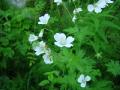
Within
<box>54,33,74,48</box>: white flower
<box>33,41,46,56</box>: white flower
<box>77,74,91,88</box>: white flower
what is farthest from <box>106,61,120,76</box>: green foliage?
<box>33,41,46,56</box>: white flower

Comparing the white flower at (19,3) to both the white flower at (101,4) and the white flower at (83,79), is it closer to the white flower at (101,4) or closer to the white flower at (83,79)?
the white flower at (101,4)

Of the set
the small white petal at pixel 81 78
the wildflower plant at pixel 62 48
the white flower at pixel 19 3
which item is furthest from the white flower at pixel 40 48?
the white flower at pixel 19 3

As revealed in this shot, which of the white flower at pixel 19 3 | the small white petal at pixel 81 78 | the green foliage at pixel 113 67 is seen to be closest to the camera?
the small white petal at pixel 81 78

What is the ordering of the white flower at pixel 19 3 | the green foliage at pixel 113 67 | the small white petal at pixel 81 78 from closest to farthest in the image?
the small white petal at pixel 81 78 < the green foliage at pixel 113 67 < the white flower at pixel 19 3

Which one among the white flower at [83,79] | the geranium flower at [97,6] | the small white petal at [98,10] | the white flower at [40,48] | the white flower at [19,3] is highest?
the geranium flower at [97,6]

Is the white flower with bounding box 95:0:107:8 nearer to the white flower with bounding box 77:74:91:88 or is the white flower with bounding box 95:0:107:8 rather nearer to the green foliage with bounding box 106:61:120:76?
the green foliage with bounding box 106:61:120:76

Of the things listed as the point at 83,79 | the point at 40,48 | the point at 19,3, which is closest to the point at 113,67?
the point at 83,79

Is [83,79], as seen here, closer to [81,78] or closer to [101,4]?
[81,78]

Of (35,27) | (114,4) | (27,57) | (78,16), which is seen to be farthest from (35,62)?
(114,4)
